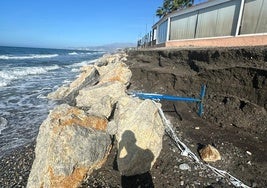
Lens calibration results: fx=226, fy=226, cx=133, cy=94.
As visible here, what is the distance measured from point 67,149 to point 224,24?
1063 cm

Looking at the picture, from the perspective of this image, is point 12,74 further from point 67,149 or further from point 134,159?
point 134,159

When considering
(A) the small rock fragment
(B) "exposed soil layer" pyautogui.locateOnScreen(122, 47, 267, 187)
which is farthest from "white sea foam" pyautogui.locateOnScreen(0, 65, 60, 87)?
(A) the small rock fragment

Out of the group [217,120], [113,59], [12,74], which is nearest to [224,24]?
[217,120]

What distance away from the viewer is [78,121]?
14.3ft

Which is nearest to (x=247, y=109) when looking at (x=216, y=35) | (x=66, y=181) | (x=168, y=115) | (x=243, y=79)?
(x=243, y=79)

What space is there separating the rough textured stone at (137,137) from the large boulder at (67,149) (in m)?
0.42

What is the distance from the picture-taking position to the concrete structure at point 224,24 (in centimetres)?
976

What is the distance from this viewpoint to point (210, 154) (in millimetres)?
4660

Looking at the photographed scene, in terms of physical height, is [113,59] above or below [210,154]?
below

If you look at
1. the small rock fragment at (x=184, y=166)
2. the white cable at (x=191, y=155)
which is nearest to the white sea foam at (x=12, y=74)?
the white cable at (x=191, y=155)

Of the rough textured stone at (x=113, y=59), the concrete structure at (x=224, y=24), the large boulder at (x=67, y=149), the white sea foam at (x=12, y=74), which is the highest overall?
the concrete structure at (x=224, y=24)

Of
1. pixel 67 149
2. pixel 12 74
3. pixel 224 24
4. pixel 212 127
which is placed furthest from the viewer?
pixel 12 74

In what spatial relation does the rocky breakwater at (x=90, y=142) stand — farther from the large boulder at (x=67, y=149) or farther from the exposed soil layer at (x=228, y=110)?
the exposed soil layer at (x=228, y=110)

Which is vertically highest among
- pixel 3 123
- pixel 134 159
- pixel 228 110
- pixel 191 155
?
pixel 228 110
